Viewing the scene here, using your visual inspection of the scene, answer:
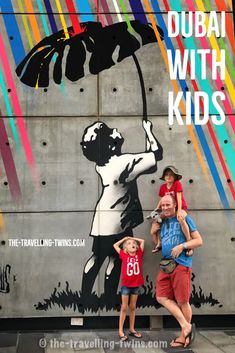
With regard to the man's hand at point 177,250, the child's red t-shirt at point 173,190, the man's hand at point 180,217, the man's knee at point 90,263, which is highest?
the child's red t-shirt at point 173,190

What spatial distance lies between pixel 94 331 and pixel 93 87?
12.9ft

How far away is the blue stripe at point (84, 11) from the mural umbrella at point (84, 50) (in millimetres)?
80

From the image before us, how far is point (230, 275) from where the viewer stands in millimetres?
6977

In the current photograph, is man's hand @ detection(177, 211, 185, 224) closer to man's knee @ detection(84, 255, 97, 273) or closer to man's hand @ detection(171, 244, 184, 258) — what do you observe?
man's hand @ detection(171, 244, 184, 258)

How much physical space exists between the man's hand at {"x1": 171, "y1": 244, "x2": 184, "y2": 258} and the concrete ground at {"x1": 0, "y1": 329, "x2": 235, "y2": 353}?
1215 millimetres

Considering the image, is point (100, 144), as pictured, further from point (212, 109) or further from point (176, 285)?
point (176, 285)

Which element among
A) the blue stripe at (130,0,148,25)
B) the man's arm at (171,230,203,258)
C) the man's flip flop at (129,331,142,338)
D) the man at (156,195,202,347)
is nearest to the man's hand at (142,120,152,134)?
the man at (156,195,202,347)

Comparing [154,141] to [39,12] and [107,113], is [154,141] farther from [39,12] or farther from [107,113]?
[39,12]

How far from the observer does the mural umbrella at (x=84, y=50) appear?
7250 mm

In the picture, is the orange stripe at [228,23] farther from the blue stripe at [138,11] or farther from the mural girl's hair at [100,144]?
the mural girl's hair at [100,144]

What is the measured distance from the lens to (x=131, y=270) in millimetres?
6414

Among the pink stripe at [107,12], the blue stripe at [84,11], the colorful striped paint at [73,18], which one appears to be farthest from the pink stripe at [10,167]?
the pink stripe at [107,12]

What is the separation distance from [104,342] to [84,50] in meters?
4.62

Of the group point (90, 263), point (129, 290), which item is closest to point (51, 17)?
point (90, 263)
